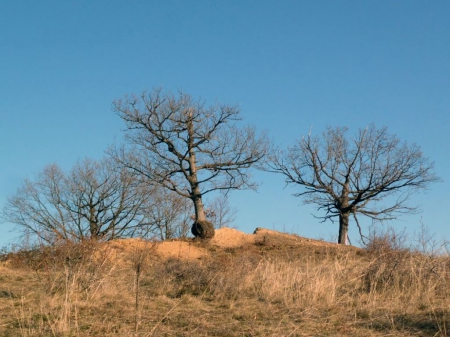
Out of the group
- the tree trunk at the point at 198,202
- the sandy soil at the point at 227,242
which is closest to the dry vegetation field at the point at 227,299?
the sandy soil at the point at 227,242

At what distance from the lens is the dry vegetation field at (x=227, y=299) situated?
22.9 feet

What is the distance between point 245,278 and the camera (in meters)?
10.3

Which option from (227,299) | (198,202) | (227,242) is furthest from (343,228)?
(227,299)

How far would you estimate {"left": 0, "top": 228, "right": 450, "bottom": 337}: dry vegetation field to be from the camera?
6988 millimetres

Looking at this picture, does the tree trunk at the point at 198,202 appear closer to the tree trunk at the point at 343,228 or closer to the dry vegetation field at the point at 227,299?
the tree trunk at the point at 343,228

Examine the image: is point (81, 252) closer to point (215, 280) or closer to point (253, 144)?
point (215, 280)

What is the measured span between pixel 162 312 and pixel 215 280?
7.59 ft

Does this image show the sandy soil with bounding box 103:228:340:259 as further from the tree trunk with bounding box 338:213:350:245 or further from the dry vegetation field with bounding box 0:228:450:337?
the dry vegetation field with bounding box 0:228:450:337

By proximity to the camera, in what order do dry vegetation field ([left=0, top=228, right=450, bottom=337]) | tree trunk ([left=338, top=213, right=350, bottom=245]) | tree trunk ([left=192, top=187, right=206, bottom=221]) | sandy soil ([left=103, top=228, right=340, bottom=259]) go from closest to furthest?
1. dry vegetation field ([left=0, top=228, right=450, bottom=337])
2. sandy soil ([left=103, top=228, right=340, bottom=259])
3. tree trunk ([left=192, top=187, right=206, bottom=221])
4. tree trunk ([left=338, top=213, right=350, bottom=245])

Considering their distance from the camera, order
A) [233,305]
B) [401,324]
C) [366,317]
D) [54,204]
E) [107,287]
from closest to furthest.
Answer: [401,324] < [366,317] < [233,305] < [107,287] < [54,204]

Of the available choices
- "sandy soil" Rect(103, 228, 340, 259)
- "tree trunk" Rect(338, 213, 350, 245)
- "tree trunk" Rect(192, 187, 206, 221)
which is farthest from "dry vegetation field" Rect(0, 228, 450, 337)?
"tree trunk" Rect(338, 213, 350, 245)

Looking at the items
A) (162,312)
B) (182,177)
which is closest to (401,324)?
(162,312)

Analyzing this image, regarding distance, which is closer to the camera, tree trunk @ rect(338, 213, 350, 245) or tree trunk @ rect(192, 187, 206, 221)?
tree trunk @ rect(192, 187, 206, 221)

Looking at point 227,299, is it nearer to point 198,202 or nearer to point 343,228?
point 198,202
